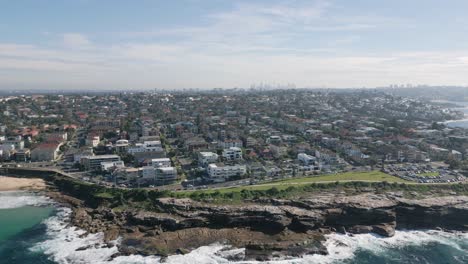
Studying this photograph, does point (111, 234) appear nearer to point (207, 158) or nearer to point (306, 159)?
point (207, 158)

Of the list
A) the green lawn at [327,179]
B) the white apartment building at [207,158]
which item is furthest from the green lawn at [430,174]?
the white apartment building at [207,158]

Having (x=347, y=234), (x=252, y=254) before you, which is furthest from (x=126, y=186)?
(x=347, y=234)

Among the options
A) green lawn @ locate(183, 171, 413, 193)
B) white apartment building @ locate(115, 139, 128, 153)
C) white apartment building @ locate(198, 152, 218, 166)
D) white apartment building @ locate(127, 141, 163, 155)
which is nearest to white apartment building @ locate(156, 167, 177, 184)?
green lawn @ locate(183, 171, 413, 193)

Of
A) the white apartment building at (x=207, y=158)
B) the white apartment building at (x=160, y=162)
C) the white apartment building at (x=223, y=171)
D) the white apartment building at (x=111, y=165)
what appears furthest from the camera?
the white apartment building at (x=207, y=158)

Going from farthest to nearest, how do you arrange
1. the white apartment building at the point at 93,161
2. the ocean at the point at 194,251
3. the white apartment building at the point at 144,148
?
the white apartment building at the point at 144,148 < the white apartment building at the point at 93,161 < the ocean at the point at 194,251

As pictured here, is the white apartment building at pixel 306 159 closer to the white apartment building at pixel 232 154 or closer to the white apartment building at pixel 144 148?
the white apartment building at pixel 232 154

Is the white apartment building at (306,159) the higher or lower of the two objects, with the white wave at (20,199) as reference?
higher

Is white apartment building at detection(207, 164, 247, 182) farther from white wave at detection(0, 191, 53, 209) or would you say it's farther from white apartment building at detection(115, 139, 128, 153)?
white apartment building at detection(115, 139, 128, 153)
